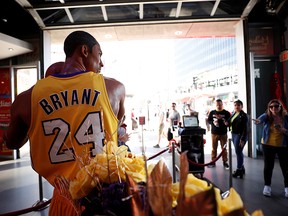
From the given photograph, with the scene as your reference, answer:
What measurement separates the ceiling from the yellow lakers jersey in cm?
529

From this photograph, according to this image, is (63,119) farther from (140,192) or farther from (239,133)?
(239,133)

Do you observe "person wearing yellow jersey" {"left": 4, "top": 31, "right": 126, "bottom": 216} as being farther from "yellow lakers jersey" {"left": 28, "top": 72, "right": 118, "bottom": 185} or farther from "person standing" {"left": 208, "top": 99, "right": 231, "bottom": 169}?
"person standing" {"left": 208, "top": 99, "right": 231, "bottom": 169}

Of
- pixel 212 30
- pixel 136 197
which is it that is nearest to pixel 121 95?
pixel 136 197

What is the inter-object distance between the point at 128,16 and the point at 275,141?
192 inches

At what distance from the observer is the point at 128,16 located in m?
6.75

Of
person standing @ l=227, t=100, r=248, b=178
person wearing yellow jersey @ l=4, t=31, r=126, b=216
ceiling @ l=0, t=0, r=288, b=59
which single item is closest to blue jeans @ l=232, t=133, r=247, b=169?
person standing @ l=227, t=100, r=248, b=178

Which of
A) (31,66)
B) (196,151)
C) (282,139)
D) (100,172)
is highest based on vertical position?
(31,66)

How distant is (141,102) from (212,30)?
15035 millimetres

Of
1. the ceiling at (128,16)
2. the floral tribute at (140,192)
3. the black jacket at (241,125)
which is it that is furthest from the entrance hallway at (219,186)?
the ceiling at (128,16)

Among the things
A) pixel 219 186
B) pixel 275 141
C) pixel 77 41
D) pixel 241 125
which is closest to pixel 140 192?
pixel 77 41

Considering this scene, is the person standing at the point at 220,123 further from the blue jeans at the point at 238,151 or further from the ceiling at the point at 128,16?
the ceiling at the point at 128,16

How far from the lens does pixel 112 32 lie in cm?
731

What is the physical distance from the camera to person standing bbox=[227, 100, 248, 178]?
5168mm

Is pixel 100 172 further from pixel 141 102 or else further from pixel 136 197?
pixel 141 102
